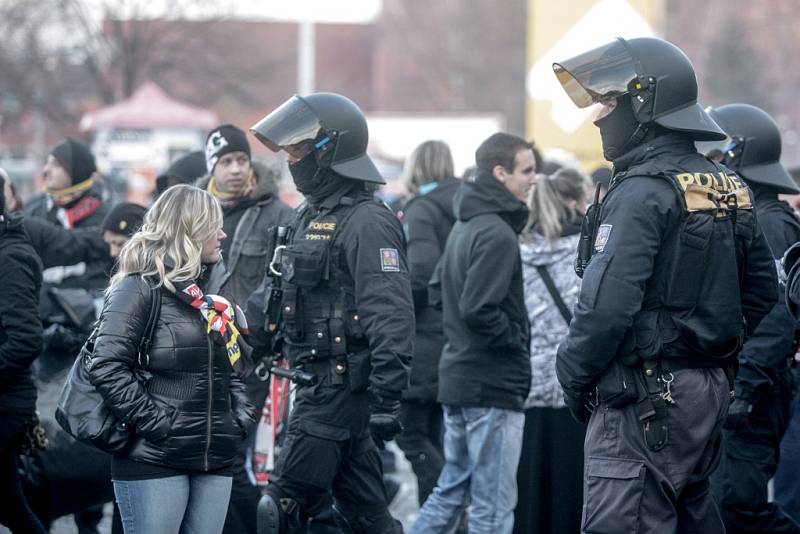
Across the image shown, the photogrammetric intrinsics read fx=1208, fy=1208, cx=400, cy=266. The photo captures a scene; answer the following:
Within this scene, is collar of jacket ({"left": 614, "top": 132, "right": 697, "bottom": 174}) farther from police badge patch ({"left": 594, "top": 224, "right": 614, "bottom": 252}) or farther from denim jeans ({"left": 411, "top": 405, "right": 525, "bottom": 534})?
denim jeans ({"left": 411, "top": 405, "right": 525, "bottom": 534})

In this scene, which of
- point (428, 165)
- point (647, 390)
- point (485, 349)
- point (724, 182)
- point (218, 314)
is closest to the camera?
point (647, 390)

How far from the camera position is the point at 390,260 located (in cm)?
511

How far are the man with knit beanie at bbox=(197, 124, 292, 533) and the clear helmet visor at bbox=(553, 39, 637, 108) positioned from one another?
244cm

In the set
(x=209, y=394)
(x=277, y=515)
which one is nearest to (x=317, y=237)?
(x=209, y=394)

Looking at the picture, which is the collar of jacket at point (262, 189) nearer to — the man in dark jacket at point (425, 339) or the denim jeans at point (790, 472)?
the man in dark jacket at point (425, 339)

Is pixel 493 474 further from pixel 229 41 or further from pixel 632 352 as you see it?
pixel 229 41

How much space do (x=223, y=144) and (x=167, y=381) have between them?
259 centimetres

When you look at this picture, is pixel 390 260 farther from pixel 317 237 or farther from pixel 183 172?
pixel 183 172

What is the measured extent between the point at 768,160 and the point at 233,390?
3.13 meters

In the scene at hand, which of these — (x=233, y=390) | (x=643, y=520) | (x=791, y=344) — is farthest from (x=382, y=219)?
(x=791, y=344)

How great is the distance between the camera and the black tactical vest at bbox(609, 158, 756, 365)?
13.9 ft

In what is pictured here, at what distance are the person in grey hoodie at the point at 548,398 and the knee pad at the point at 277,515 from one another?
68.4 inches

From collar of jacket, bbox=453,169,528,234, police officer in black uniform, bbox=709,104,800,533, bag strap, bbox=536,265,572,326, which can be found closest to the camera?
police officer in black uniform, bbox=709,104,800,533

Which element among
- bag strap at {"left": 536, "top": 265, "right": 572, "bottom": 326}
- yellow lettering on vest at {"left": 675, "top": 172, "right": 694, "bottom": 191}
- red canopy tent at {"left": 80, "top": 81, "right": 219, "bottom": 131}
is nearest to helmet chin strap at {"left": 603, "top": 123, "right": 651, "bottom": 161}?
yellow lettering on vest at {"left": 675, "top": 172, "right": 694, "bottom": 191}
